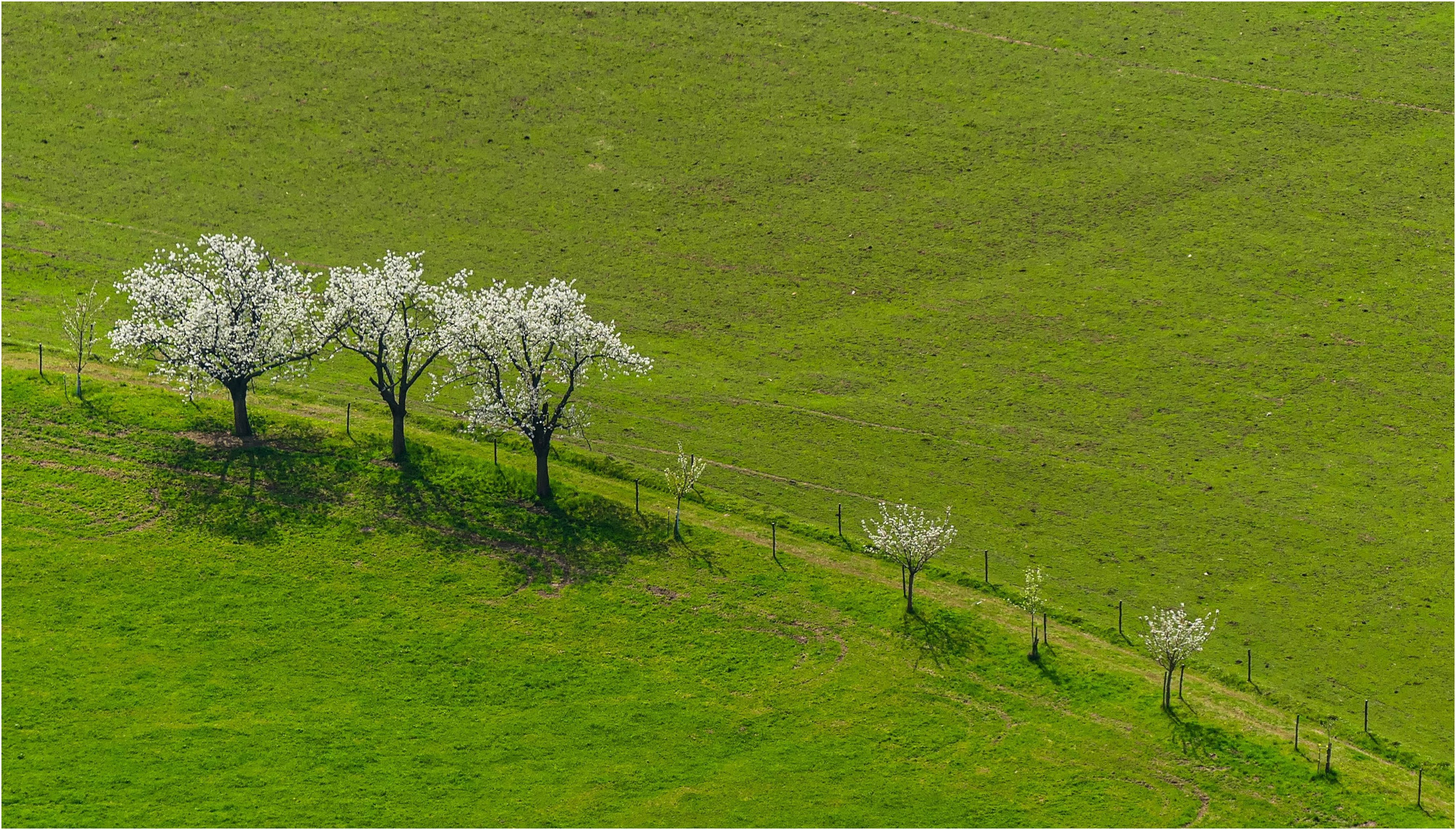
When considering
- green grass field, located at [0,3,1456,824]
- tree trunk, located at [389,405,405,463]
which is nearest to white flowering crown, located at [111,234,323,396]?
green grass field, located at [0,3,1456,824]

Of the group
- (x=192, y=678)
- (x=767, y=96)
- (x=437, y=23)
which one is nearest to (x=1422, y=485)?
(x=767, y=96)

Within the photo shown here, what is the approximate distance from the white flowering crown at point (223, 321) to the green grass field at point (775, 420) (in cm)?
514

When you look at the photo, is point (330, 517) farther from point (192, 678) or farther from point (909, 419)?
point (909, 419)

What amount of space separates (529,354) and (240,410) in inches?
777

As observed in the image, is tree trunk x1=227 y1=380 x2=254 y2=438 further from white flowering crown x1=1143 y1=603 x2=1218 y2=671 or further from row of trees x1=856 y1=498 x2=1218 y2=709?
white flowering crown x1=1143 y1=603 x2=1218 y2=671

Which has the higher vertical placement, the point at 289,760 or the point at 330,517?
the point at 330,517

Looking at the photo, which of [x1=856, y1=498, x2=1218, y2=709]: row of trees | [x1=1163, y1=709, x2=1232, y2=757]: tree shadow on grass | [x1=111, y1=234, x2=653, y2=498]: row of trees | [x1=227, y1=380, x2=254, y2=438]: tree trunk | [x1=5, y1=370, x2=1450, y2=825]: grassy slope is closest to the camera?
[x1=5, y1=370, x2=1450, y2=825]: grassy slope

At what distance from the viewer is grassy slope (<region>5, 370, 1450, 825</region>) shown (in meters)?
66.1

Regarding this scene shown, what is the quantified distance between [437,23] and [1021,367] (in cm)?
7280

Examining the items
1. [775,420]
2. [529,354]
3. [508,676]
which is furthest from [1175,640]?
[529,354]

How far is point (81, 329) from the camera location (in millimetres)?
89750

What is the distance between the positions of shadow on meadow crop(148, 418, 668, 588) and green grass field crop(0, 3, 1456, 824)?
1.12 feet

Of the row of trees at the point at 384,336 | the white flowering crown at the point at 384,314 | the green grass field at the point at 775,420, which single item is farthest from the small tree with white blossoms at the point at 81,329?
the white flowering crown at the point at 384,314

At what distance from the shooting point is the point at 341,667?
240ft
